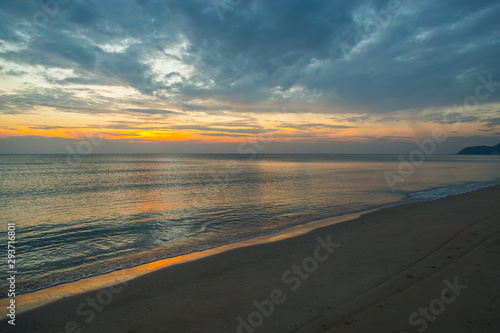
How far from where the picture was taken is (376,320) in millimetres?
5824

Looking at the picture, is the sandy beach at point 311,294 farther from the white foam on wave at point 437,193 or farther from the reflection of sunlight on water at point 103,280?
the white foam on wave at point 437,193

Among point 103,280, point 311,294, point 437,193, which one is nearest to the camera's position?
point 311,294

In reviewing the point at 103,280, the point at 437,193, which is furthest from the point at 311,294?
the point at 437,193

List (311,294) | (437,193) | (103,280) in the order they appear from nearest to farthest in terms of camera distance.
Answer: (311,294) → (103,280) → (437,193)

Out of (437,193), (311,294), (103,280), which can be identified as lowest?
(103,280)

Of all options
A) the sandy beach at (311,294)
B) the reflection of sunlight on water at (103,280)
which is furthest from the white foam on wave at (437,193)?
the reflection of sunlight on water at (103,280)

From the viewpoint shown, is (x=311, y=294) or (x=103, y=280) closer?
(x=311, y=294)

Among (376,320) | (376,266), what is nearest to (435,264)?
(376,266)

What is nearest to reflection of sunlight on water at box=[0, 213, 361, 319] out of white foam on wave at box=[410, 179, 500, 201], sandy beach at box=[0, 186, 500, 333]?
sandy beach at box=[0, 186, 500, 333]

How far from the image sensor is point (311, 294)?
735cm

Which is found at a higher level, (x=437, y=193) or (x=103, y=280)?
(x=437, y=193)

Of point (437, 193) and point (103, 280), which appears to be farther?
point (437, 193)

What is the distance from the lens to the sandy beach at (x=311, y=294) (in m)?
6.01

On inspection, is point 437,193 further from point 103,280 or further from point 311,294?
point 103,280
